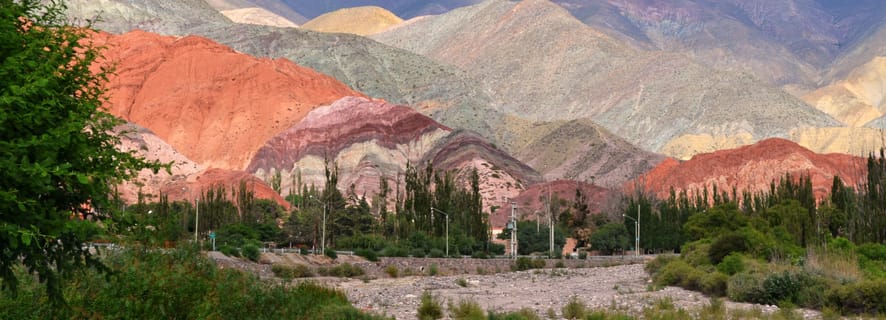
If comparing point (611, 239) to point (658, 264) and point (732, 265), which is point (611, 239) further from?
point (732, 265)

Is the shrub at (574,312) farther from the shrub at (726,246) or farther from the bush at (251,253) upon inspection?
the bush at (251,253)

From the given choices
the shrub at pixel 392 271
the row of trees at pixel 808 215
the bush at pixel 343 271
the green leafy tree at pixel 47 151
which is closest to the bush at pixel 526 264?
the shrub at pixel 392 271

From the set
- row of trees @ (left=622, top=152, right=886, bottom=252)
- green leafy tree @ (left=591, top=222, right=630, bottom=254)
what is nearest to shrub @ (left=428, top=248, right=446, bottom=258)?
row of trees @ (left=622, top=152, right=886, bottom=252)

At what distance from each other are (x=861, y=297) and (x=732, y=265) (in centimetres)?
1434

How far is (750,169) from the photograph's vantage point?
149 metres

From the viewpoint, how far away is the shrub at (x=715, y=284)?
128 feet

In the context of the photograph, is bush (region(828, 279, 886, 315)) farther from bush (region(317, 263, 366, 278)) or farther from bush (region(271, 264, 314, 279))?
bush (region(317, 263, 366, 278))

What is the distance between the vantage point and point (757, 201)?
87875 mm

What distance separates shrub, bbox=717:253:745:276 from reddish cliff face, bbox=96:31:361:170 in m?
113

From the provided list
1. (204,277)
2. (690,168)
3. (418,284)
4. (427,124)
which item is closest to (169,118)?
(427,124)

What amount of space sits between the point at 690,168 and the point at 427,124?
41022 mm

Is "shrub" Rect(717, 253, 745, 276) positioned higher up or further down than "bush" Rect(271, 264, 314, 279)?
higher up

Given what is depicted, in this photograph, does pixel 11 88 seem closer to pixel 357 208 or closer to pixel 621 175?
pixel 357 208

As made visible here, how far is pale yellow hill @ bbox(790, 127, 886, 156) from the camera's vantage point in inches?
7367
